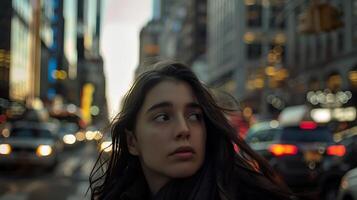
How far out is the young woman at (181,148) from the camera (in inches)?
82.1

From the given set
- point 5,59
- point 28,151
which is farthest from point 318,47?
point 28,151

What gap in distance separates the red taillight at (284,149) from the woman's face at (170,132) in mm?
12031

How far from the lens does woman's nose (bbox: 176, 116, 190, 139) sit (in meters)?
2.10

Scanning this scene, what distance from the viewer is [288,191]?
2148 mm

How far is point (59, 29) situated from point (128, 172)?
11518 centimetres

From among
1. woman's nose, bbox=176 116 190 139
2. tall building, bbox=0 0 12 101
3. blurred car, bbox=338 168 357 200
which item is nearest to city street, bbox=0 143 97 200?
blurred car, bbox=338 168 357 200

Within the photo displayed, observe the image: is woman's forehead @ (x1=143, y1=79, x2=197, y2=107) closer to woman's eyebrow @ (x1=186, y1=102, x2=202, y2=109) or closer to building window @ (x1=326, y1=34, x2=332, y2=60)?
woman's eyebrow @ (x1=186, y1=102, x2=202, y2=109)

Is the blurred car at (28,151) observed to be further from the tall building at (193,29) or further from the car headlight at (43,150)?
the tall building at (193,29)

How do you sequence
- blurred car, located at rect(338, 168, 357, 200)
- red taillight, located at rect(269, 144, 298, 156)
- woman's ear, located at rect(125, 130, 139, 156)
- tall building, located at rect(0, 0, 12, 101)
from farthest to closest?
tall building, located at rect(0, 0, 12, 101), red taillight, located at rect(269, 144, 298, 156), blurred car, located at rect(338, 168, 357, 200), woman's ear, located at rect(125, 130, 139, 156)

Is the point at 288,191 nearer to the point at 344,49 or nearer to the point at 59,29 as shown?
the point at 344,49

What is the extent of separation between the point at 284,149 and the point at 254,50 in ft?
293

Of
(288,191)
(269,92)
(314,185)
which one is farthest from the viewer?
(269,92)

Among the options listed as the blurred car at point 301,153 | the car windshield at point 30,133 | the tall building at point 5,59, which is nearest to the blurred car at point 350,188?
the blurred car at point 301,153

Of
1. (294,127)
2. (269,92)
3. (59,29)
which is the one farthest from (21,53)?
(294,127)
